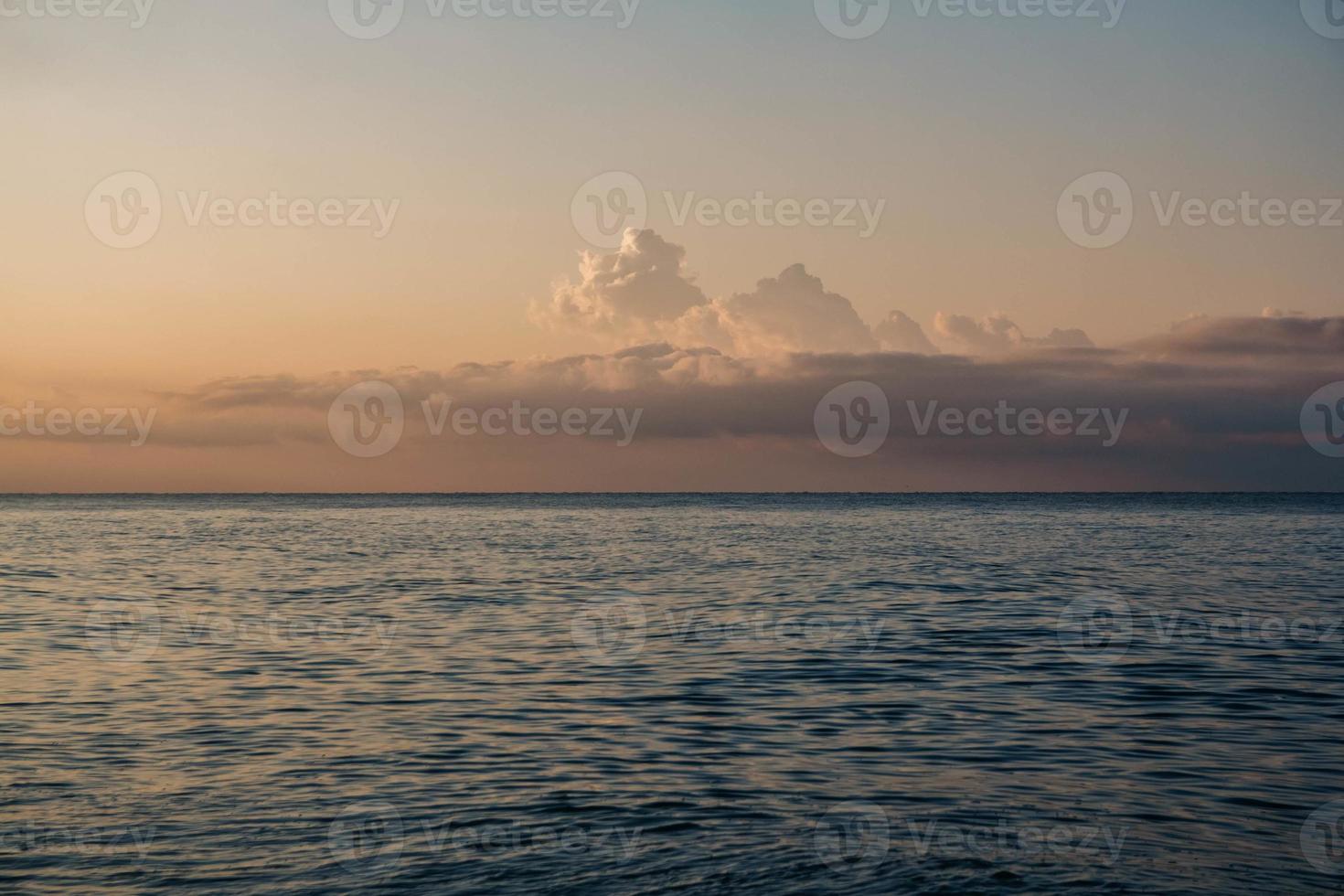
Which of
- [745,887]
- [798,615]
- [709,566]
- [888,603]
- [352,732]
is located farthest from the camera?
[709,566]

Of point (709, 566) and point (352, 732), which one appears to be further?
point (709, 566)

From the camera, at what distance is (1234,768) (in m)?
17.6

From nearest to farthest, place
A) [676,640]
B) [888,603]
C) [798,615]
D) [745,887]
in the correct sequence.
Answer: [745,887], [676,640], [798,615], [888,603]

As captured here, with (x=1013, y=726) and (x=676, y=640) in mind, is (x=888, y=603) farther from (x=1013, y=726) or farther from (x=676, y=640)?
→ (x=1013, y=726)

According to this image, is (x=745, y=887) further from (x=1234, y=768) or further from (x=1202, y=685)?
(x=1202, y=685)

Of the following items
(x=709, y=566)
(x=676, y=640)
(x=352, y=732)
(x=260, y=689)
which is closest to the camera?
(x=352, y=732)

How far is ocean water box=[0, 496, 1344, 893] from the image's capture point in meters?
13.2

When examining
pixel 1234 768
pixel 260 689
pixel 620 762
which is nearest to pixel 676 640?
pixel 260 689

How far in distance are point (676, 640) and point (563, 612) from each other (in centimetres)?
784

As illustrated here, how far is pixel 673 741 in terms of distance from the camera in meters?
19.5

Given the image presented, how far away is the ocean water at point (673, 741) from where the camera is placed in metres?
13.2

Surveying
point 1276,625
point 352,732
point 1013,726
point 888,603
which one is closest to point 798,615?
point 888,603

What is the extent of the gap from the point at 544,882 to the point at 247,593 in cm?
3663

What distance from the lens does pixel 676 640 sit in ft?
104
